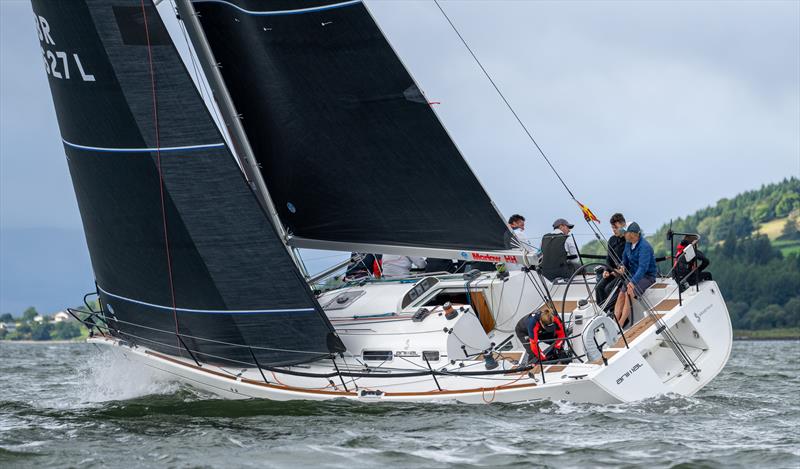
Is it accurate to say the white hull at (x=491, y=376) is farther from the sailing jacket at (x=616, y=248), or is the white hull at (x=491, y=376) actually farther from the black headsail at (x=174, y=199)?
the sailing jacket at (x=616, y=248)

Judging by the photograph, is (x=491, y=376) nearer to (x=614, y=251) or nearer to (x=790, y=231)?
(x=614, y=251)

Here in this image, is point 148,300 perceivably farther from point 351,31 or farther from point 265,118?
point 351,31

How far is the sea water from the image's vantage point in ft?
27.5

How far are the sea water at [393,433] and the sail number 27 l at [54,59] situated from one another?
11.8ft

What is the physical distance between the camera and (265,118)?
12.8 meters

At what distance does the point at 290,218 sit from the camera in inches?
515

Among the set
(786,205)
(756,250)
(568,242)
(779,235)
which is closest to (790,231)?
(779,235)

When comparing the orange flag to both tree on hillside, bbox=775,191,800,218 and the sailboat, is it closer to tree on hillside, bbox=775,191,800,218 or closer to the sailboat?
the sailboat

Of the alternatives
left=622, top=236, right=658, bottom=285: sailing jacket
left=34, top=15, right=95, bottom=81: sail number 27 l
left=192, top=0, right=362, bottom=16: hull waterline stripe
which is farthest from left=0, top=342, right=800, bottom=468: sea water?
left=192, top=0, right=362, bottom=16: hull waterline stripe

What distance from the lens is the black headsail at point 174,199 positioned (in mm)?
11375

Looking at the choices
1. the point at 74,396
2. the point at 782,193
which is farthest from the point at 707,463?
the point at 782,193

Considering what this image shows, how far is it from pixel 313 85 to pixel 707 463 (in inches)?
252

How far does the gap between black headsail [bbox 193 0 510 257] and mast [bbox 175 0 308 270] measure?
0.11m

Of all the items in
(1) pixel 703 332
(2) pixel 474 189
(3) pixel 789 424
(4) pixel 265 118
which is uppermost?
(4) pixel 265 118
